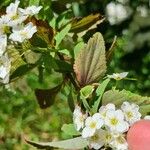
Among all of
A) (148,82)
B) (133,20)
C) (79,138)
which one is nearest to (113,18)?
(133,20)

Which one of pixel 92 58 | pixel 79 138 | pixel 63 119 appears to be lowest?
pixel 63 119

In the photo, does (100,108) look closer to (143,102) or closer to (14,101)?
(143,102)

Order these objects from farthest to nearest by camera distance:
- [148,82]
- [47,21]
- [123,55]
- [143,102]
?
[123,55] < [148,82] < [47,21] < [143,102]

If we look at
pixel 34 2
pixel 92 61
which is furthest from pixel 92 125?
pixel 34 2

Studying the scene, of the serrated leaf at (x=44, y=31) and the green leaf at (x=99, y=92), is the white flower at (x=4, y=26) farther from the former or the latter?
the green leaf at (x=99, y=92)

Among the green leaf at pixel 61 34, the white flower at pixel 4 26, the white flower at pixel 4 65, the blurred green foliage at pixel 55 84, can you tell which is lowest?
the blurred green foliage at pixel 55 84

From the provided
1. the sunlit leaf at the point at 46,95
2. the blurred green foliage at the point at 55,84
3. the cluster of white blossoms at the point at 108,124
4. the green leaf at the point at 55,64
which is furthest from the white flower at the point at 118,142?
the blurred green foliage at the point at 55,84
